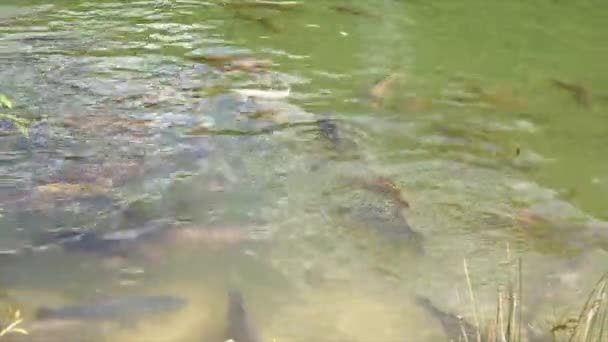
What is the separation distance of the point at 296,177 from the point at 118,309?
75.3 inches

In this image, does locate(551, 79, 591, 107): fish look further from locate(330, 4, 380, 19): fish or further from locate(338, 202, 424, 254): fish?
locate(338, 202, 424, 254): fish

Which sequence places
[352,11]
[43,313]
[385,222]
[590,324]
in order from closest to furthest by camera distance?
1. [590,324]
2. [43,313]
3. [385,222]
4. [352,11]

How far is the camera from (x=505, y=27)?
9.45 metres

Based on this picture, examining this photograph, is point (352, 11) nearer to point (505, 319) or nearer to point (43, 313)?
point (505, 319)

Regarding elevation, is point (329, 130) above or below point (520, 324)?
above

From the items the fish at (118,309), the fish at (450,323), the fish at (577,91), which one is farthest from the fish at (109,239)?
the fish at (577,91)

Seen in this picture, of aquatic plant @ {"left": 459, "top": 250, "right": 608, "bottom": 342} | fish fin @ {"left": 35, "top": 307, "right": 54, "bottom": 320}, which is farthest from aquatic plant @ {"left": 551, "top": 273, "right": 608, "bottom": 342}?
fish fin @ {"left": 35, "top": 307, "right": 54, "bottom": 320}

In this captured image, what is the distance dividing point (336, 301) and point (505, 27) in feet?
18.2

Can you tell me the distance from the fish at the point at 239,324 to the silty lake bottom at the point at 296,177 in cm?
1

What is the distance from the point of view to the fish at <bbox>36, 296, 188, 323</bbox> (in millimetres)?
4520

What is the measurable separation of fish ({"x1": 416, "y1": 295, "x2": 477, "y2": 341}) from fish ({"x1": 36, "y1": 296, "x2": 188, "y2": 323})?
1.32 m

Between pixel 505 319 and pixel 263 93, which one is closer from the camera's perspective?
pixel 505 319

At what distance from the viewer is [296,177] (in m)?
6.12

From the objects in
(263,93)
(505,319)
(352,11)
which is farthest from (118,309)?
(352,11)
